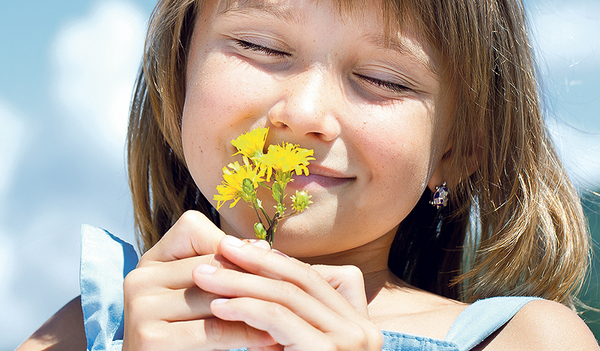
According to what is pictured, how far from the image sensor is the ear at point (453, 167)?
2.24 m

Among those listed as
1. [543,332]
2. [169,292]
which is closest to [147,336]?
[169,292]

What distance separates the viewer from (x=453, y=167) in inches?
88.9

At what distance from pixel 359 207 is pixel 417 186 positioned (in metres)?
0.25

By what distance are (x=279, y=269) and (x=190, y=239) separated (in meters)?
0.30

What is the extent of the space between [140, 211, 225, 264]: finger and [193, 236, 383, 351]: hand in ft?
0.35

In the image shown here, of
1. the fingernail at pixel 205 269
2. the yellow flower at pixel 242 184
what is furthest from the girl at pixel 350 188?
the yellow flower at pixel 242 184

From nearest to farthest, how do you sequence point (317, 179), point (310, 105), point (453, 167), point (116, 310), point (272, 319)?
point (272, 319)
point (310, 105)
point (317, 179)
point (116, 310)
point (453, 167)

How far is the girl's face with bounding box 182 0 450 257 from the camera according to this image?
1764mm

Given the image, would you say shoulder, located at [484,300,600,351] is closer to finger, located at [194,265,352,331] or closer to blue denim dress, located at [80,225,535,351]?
blue denim dress, located at [80,225,535,351]

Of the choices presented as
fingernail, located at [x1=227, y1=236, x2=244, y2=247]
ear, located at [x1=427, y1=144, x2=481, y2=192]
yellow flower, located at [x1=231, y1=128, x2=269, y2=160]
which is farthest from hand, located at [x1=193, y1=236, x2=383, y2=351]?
ear, located at [x1=427, y1=144, x2=481, y2=192]

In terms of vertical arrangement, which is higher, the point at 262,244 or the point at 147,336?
the point at 262,244

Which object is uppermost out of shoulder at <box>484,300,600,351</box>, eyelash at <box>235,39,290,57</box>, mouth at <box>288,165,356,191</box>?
eyelash at <box>235,39,290,57</box>

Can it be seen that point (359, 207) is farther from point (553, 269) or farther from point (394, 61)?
point (553, 269)

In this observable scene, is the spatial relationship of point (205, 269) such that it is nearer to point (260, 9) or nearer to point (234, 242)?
point (234, 242)
